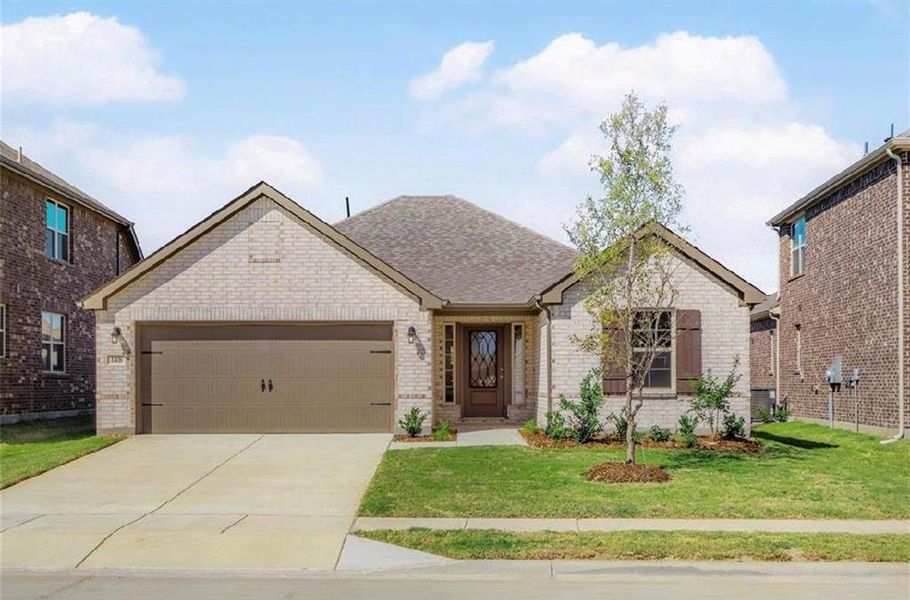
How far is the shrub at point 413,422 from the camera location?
20078 mm

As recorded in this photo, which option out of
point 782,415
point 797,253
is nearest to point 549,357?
point 782,415

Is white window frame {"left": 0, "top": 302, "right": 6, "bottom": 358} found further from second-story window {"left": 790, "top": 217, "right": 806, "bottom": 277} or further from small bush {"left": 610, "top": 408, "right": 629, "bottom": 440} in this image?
second-story window {"left": 790, "top": 217, "right": 806, "bottom": 277}

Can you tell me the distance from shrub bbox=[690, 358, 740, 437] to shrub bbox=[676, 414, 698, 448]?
28 cm

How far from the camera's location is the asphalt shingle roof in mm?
23219

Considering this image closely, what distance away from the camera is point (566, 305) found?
20672 millimetres

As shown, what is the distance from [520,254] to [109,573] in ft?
55.5

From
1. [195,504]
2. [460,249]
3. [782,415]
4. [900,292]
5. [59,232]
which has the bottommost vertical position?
[782,415]

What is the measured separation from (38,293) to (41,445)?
6.99 meters

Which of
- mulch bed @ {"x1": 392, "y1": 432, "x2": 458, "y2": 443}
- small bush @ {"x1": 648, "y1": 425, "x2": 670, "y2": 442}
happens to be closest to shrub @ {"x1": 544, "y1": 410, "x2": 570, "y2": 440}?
small bush @ {"x1": 648, "y1": 425, "x2": 670, "y2": 442}

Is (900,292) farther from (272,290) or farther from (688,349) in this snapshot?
(272,290)

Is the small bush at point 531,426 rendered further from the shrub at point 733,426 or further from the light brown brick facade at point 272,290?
the shrub at point 733,426

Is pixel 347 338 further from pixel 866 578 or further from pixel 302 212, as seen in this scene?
pixel 866 578

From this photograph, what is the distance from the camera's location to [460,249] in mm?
25719

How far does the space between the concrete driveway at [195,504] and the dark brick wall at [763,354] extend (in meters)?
A: 16.4
